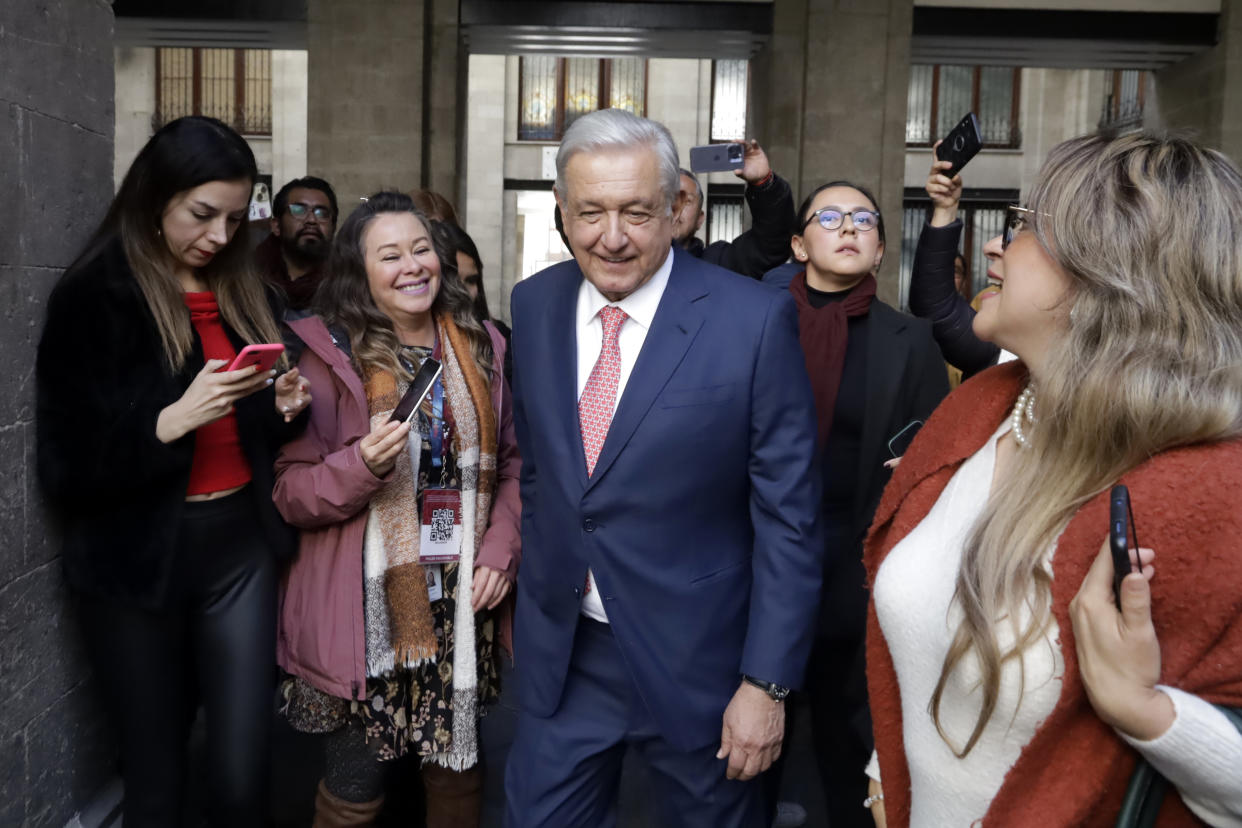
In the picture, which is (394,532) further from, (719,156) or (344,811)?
(719,156)

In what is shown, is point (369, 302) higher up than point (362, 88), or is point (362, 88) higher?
point (362, 88)

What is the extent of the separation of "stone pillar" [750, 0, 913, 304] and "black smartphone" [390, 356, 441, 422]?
8.46 metres

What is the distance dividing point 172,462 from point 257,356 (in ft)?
1.16

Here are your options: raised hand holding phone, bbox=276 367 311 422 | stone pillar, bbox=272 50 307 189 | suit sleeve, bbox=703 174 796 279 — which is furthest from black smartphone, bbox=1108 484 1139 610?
stone pillar, bbox=272 50 307 189

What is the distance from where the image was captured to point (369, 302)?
3.32 m

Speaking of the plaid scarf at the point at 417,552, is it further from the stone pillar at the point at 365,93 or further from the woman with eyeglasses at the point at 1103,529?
the stone pillar at the point at 365,93

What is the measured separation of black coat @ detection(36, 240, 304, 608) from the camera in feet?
8.86

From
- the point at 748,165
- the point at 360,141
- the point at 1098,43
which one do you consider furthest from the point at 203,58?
the point at 748,165

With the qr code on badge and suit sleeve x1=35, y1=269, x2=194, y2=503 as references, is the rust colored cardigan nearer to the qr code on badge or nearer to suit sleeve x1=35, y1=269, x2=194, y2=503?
the qr code on badge

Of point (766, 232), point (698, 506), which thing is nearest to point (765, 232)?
point (766, 232)

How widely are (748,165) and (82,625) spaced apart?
2639 millimetres

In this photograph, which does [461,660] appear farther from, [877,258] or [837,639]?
[877,258]

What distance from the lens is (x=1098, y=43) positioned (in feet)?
38.5

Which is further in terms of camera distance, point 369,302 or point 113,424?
point 369,302
